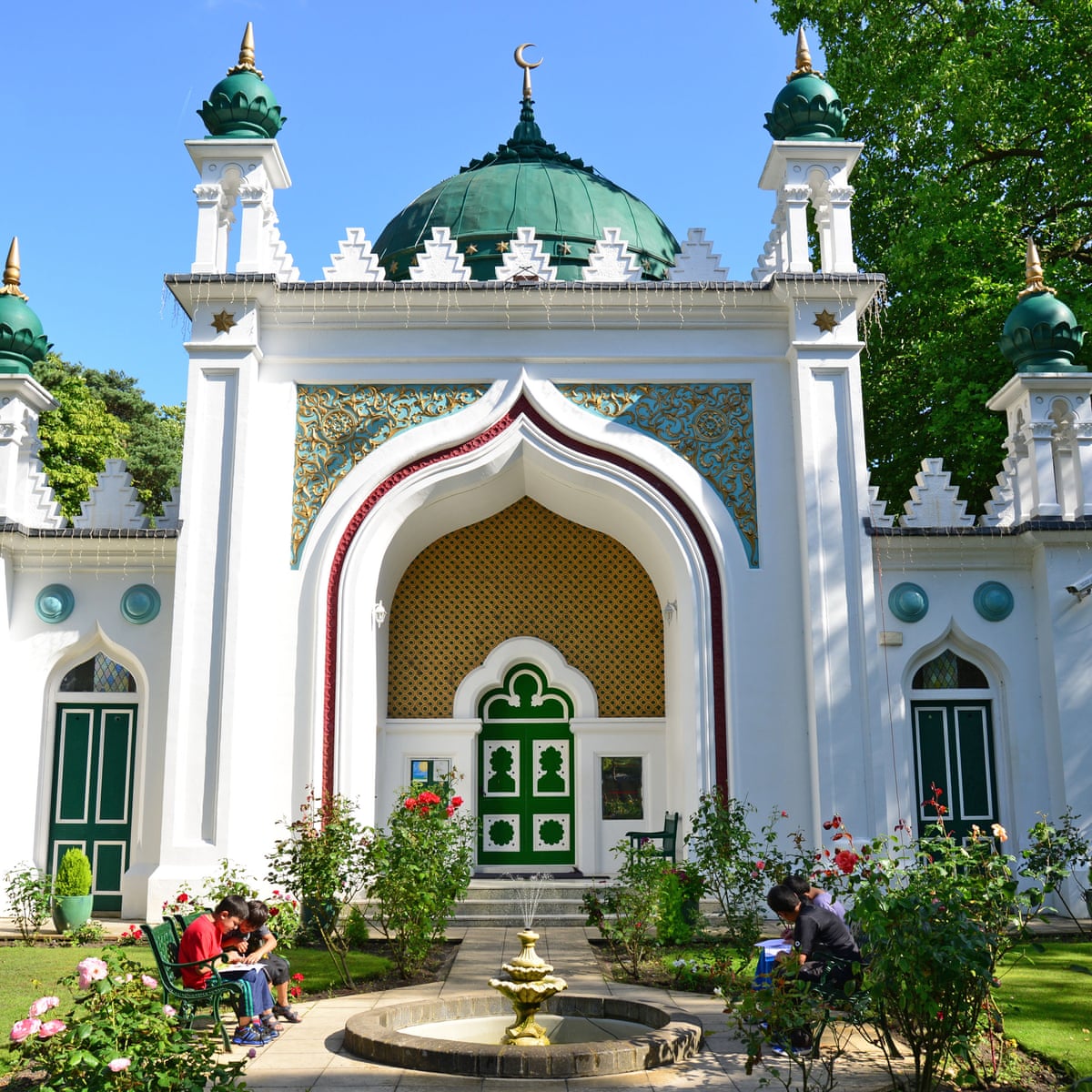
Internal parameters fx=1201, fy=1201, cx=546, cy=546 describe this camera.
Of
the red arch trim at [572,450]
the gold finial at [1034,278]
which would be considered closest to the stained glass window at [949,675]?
the red arch trim at [572,450]

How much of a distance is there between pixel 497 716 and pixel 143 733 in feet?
11.6

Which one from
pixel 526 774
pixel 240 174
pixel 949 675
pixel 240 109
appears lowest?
pixel 526 774

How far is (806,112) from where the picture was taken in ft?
35.9

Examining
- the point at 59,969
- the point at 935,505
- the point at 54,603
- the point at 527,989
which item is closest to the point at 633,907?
the point at 527,989

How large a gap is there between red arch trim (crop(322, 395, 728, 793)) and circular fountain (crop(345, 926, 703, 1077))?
4096mm

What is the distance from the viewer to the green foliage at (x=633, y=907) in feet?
25.7

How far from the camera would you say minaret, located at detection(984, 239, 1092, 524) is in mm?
10516

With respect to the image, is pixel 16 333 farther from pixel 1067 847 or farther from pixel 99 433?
pixel 99 433

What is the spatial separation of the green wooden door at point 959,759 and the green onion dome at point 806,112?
5.25 meters

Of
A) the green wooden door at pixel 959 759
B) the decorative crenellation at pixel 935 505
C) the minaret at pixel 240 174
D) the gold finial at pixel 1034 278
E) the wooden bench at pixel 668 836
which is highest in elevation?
the minaret at pixel 240 174

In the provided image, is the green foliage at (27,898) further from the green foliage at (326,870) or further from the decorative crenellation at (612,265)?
the decorative crenellation at (612,265)

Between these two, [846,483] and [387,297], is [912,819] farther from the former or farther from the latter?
[387,297]

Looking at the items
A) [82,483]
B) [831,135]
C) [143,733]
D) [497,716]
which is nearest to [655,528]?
[497,716]

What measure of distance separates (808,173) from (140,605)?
23.3ft
